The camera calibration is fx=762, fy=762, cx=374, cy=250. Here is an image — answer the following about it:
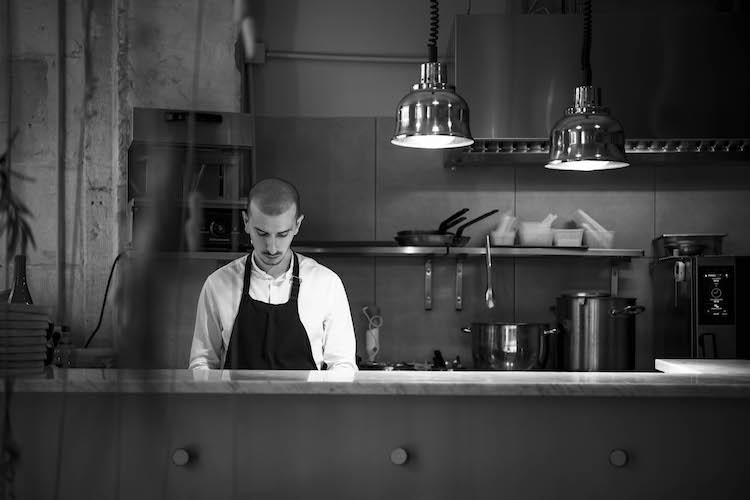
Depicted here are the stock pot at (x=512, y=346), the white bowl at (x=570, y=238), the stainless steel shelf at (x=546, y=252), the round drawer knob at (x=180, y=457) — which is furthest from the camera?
the white bowl at (x=570, y=238)

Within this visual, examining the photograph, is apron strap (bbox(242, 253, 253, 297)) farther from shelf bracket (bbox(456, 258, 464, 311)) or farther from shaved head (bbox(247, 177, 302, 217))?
shelf bracket (bbox(456, 258, 464, 311))

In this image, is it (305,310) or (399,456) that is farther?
(305,310)

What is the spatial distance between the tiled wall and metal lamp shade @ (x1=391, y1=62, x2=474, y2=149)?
2.30 m

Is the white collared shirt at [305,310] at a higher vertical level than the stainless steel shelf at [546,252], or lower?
lower

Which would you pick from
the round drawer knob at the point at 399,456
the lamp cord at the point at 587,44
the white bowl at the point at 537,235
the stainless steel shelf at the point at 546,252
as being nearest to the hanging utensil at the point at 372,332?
the stainless steel shelf at the point at 546,252

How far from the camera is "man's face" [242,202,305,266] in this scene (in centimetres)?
318

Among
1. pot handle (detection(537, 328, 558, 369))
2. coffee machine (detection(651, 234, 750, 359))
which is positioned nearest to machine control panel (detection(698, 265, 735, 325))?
coffee machine (detection(651, 234, 750, 359))

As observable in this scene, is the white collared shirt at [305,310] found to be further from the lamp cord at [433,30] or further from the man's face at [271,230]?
the lamp cord at [433,30]

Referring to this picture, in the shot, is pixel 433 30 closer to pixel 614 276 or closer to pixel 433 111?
pixel 433 111

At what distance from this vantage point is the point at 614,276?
4.72 metres

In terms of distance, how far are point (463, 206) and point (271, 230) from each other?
1.87 meters

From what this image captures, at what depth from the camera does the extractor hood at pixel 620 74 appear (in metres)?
4.14

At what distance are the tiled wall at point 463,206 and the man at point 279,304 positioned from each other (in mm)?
1389

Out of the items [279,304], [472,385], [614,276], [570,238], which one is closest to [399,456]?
[472,385]
